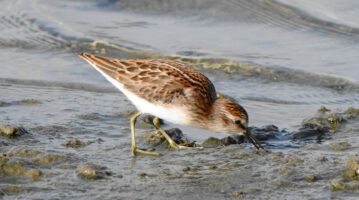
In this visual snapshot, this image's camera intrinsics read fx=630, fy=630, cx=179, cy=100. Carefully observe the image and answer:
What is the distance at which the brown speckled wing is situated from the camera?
716 centimetres

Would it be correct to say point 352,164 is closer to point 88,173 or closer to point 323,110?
point 323,110

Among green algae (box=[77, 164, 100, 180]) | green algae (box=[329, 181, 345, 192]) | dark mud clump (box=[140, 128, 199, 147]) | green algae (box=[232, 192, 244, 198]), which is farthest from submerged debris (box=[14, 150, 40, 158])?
green algae (box=[329, 181, 345, 192])

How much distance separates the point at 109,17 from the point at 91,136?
19.5 ft

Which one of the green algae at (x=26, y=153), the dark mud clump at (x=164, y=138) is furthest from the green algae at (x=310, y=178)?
the green algae at (x=26, y=153)

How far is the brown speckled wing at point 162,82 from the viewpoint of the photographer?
7.16 meters

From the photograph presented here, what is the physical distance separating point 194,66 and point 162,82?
3396 mm

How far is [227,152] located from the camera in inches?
265

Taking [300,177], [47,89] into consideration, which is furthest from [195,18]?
[300,177]

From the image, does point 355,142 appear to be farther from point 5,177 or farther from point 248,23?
point 248,23

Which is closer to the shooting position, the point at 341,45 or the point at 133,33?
the point at 341,45

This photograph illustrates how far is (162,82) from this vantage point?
7.19 meters

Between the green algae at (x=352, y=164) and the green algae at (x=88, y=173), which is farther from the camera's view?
the green algae at (x=352, y=164)

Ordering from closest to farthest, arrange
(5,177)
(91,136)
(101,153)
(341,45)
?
(5,177) → (101,153) → (91,136) → (341,45)

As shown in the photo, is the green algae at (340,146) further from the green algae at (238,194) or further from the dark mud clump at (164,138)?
the green algae at (238,194)
